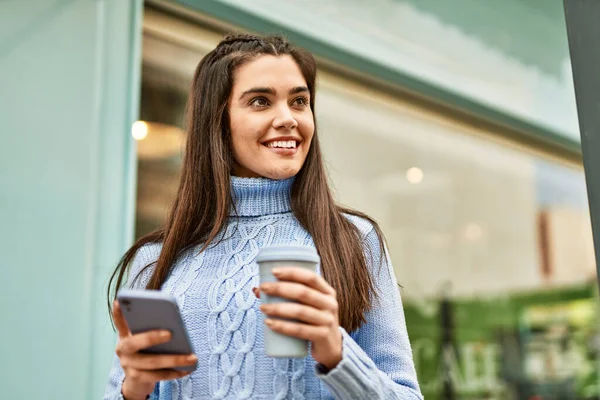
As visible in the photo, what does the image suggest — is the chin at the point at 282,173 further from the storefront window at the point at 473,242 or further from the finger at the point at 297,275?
the storefront window at the point at 473,242

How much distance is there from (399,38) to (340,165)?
110 centimetres

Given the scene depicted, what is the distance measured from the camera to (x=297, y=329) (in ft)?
3.30

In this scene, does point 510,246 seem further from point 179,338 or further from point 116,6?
point 179,338

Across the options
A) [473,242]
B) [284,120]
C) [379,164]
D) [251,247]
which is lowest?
[251,247]

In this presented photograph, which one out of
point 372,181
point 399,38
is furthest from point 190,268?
point 372,181

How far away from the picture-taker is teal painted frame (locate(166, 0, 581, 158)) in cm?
322

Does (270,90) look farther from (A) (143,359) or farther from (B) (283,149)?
(A) (143,359)

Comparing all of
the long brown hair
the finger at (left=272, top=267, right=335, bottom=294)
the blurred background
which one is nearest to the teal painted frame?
the blurred background

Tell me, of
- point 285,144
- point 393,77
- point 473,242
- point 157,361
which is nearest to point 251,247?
point 285,144

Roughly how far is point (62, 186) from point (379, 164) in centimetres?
300

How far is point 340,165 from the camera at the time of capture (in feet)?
15.7

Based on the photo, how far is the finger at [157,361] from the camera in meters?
1.10

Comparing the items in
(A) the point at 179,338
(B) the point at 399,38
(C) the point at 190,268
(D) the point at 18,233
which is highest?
(B) the point at 399,38

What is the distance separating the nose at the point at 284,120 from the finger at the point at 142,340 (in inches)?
21.5
